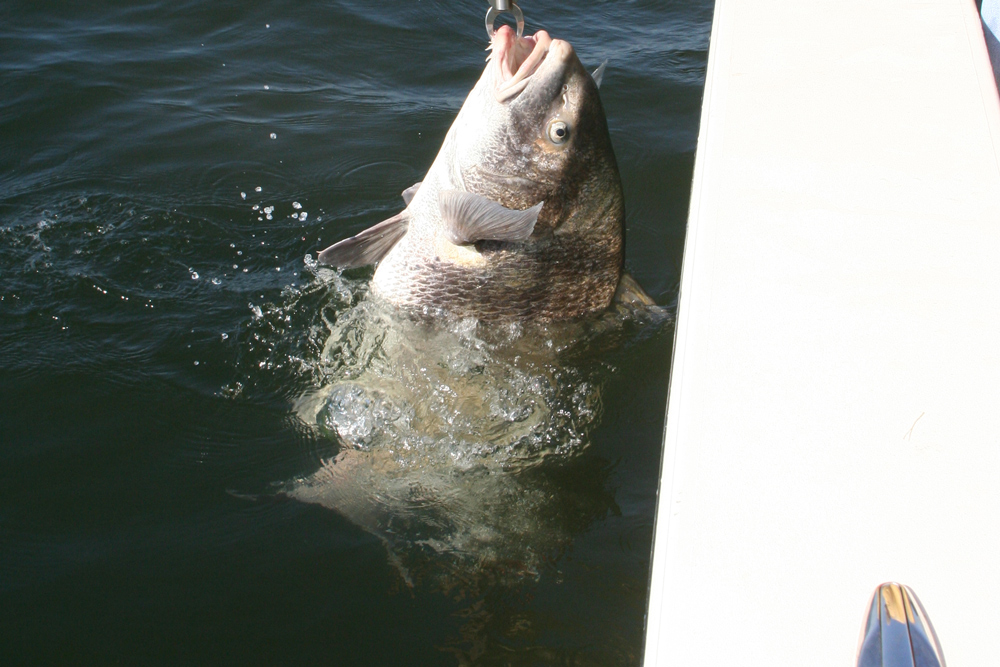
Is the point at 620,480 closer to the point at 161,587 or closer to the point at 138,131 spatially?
the point at 161,587

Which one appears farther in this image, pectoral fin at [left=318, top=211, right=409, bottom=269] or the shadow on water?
pectoral fin at [left=318, top=211, right=409, bottom=269]

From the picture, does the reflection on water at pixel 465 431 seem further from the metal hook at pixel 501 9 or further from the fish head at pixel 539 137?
the metal hook at pixel 501 9

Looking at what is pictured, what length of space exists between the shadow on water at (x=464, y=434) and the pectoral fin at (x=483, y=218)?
382mm

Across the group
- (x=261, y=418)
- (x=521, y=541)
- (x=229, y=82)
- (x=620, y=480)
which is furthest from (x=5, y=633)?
(x=229, y=82)

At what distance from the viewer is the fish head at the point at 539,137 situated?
260 cm

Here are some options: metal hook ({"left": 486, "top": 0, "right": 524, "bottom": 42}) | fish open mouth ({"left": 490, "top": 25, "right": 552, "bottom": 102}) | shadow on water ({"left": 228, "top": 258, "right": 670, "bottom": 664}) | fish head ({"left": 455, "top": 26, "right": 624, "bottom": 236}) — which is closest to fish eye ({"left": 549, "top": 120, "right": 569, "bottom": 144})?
fish head ({"left": 455, "top": 26, "right": 624, "bottom": 236})

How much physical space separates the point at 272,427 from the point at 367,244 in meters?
0.80

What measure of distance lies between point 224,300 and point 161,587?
149cm

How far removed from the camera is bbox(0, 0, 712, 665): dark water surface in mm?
2359

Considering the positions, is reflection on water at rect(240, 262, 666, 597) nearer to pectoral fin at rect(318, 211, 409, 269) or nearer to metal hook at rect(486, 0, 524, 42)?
pectoral fin at rect(318, 211, 409, 269)

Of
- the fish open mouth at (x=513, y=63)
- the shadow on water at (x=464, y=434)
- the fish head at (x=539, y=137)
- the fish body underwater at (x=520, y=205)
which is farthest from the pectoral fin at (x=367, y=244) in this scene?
the fish open mouth at (x=513, y=63)

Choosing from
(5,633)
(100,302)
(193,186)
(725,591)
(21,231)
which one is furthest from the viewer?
(193,186)

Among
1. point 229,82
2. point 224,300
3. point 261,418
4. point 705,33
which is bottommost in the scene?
point 261,418

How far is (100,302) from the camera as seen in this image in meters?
3.43
